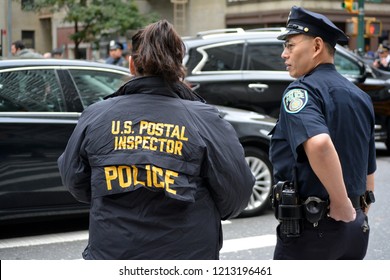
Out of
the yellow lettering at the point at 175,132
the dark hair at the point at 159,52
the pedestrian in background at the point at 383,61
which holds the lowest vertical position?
the pedestrian in background at the point at 383,61

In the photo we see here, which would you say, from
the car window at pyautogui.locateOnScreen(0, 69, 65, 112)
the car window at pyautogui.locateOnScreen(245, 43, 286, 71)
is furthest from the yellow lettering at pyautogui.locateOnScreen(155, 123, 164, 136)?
the car window at pyautogui.locateOnScreen(245, 43, 286, 71)

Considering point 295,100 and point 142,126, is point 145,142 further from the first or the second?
point 295,100

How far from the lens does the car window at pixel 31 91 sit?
6.07 m

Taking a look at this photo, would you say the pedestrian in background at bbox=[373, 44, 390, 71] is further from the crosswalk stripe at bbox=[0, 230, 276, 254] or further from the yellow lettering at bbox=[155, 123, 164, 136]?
the yellow lettering at bbox=[155, 123, 164, 136]

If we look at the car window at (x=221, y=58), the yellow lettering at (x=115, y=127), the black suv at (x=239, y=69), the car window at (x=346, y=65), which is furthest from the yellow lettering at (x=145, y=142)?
the car window at (x=346, y=65)

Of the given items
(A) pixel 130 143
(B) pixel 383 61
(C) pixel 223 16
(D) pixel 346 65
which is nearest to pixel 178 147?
(A) pixel 130 143

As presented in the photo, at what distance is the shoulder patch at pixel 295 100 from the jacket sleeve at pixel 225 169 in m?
0.34

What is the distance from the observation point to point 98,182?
264 cm

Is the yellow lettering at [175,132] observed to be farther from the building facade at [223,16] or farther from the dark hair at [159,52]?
the building facade at [223,16]

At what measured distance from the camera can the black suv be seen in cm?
961

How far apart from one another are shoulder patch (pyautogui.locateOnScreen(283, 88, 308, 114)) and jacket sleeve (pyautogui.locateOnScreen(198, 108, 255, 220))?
0.34 metres

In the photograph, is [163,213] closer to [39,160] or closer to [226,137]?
[226,137]

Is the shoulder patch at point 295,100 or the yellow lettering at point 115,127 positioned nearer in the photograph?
the yellow lettering at point 115,127
